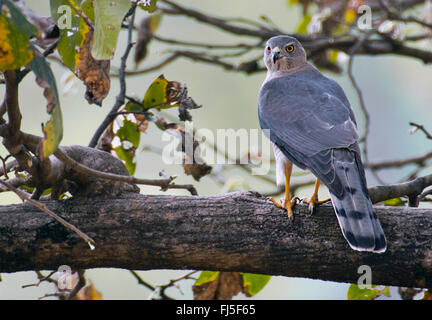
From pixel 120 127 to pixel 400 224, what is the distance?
6.16ft

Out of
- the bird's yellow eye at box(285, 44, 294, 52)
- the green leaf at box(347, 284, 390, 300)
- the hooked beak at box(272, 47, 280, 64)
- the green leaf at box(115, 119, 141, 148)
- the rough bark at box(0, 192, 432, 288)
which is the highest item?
the bird's yellow eye at box(285, 44, 294, 52)

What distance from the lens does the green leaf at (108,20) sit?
7.96 feet

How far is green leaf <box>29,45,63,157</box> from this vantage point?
6.75 ft

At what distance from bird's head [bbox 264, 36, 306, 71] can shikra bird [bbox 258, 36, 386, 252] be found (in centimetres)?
5

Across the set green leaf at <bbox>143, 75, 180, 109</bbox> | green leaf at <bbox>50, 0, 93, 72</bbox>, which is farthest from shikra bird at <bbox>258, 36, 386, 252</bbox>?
green leaf at <bbox>50, 0, 93, 72</bbox>

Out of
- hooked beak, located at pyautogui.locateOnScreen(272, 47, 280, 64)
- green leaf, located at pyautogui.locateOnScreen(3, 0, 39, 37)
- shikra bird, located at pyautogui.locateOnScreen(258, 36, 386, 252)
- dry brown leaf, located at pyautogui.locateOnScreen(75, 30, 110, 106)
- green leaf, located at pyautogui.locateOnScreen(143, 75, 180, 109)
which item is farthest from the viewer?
hooked beak, located at pyautogui.locateOnScreen(272, 47, 280, 64)

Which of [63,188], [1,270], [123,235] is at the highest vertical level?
[63,188]

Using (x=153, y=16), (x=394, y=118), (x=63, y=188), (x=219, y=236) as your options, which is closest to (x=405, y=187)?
(x=219, y=236)

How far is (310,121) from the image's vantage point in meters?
3.63

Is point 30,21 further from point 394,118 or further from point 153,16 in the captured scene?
point 394,118

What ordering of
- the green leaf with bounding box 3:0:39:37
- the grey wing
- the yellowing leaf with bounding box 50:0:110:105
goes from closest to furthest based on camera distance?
the green leaf with bounding box 3:0:39:37 → the yellowing leaf with bounding box 50:0:110:105 → the grey wing

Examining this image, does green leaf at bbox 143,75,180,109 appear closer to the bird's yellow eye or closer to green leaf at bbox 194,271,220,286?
green leaf at bbox 194,271,220,286

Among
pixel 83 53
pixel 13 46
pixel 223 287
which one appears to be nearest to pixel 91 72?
pixel 83 53

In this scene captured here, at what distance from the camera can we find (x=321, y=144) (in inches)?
133
